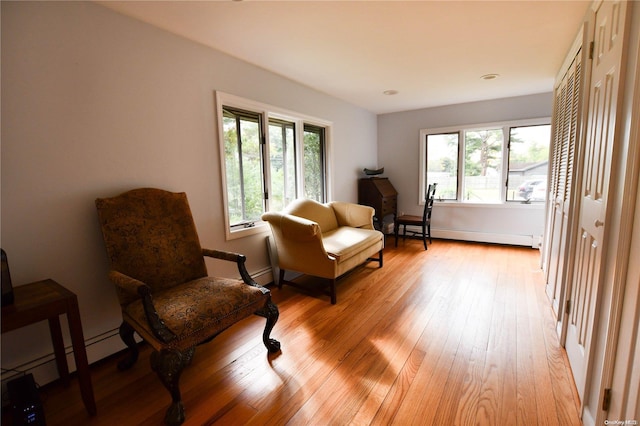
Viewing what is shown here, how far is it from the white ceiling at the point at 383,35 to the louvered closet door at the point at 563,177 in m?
0.38

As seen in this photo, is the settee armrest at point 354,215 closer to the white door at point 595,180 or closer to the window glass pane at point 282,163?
the window glass pane at point 282,163

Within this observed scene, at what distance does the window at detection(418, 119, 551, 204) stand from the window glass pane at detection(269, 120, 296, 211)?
2.60m

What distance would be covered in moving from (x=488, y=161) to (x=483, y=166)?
10 centimetres

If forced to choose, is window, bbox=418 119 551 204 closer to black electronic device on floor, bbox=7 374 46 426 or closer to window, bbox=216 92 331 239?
window, bbox=216 92 331 239

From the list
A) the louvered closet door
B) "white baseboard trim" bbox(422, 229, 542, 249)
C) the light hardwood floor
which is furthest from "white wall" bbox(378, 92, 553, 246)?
the light hardwood floor

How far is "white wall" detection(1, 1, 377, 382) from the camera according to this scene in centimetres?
153

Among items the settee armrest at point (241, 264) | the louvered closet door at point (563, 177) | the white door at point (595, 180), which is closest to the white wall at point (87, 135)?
the settee armrest at point (241, 264)

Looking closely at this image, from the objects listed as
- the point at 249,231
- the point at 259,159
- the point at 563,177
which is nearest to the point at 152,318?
the point at 249,231

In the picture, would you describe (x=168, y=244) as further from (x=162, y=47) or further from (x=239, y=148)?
(x=162, y=47)

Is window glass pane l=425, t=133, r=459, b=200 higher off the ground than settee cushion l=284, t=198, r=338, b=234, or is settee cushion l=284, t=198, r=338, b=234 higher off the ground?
window glass pane l=425, t=133, r=459, b=200

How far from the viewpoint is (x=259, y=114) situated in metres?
2.93

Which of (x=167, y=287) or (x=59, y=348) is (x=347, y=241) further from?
(x=59, y=348)

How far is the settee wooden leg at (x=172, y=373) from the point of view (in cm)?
140

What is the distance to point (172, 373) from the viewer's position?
1.41 meters
